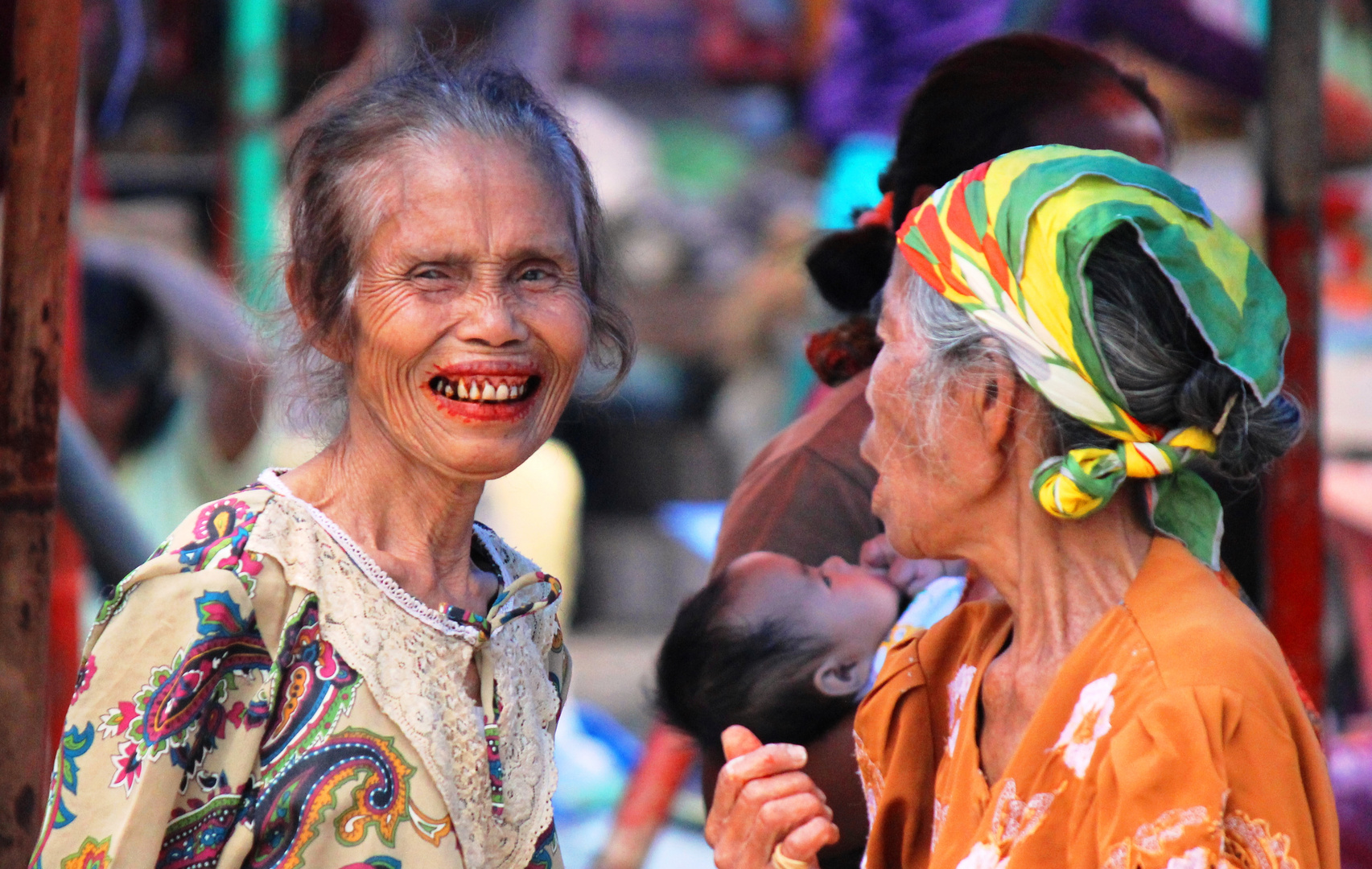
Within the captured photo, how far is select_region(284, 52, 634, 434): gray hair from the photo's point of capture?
5.74 feet

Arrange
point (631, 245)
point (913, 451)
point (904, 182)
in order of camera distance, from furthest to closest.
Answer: point (631, 245) → point (904, 182) → point (913, 451)

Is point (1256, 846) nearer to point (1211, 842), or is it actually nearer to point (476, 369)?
point (1211, 842)

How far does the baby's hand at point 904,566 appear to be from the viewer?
2361 millimetres

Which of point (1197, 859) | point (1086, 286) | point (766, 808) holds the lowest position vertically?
point (766, 808)

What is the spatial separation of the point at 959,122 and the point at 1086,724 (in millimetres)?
1243

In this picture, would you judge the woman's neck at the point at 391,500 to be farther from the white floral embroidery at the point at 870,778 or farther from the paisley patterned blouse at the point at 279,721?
the white floral embroidery at the point at 870,778

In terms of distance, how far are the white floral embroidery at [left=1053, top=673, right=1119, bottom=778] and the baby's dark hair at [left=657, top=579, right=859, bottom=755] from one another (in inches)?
28.4

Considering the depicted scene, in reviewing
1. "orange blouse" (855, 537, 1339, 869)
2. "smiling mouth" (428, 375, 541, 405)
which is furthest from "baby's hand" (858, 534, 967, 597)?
"smiling mouth" (428, 375, 541, 405)

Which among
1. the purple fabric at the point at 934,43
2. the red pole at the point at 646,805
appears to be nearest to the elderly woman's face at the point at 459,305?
the red pole at the point at 646,805

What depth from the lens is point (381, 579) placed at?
5.61ft

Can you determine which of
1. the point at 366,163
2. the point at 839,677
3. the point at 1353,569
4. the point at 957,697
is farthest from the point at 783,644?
the point at 1353,569

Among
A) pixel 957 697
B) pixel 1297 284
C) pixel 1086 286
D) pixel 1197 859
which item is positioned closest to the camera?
pixel 1197 859

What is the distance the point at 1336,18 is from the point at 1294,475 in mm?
4569

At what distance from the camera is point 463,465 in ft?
5.76
